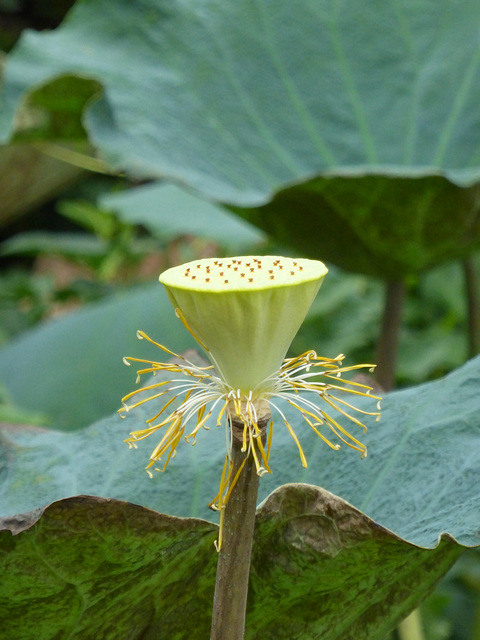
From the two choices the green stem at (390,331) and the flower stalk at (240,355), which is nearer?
the flower stalk at (240,355)

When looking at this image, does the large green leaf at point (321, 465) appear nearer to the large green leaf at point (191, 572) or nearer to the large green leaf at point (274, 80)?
the large green leaf at point (191, 572)

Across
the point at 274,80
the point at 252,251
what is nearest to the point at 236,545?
the point at 274,80

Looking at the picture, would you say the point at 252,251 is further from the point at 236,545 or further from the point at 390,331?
the point at 236,545

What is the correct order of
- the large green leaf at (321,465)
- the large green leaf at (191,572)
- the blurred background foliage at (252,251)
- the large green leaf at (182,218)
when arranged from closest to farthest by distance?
the large green leaf at (191,572) < the large green leaf at (321,465) < the blurred background foliage at (252,251) < the large green leaf at (182,218)

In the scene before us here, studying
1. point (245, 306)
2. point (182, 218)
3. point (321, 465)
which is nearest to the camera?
point (245, 306)

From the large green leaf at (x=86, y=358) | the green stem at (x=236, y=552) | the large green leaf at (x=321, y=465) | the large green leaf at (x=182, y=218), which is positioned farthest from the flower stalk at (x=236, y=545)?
the large green leaf at (x=182, y=218)

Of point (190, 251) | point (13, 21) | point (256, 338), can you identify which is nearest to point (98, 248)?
point (190, 251)

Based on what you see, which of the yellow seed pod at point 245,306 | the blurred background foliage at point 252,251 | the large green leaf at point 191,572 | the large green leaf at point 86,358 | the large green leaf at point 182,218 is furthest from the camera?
the large green leaf at point 182,218

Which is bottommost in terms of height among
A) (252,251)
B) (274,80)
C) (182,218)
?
(252,251)
